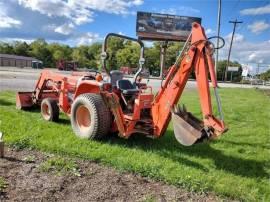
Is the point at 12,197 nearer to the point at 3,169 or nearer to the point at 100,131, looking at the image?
the point at 3,169

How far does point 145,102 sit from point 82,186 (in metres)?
2.34

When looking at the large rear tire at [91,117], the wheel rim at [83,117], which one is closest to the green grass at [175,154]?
the large rear tire at [91,117]

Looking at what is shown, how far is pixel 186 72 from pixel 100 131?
74.0 inches

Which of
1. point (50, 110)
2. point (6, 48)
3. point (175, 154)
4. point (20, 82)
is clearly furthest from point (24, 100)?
point (6, 48)

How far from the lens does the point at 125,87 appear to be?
7.18m

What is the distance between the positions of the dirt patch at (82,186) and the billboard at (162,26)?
47.3 m

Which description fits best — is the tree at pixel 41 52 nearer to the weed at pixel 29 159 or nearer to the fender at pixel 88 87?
the fender at pixel 88 87

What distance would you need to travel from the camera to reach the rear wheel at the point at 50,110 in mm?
8713

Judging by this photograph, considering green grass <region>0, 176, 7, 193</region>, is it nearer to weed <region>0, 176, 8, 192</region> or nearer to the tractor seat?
weed <region>0, 176, 8, 192</region>

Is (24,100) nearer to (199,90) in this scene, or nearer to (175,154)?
(175,154)

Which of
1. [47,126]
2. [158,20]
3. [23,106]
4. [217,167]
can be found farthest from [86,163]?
[158,20]

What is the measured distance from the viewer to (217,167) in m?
5.98

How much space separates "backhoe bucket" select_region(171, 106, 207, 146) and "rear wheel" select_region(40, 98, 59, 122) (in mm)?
3496

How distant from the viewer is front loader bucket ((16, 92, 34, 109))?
10086 millimetres
